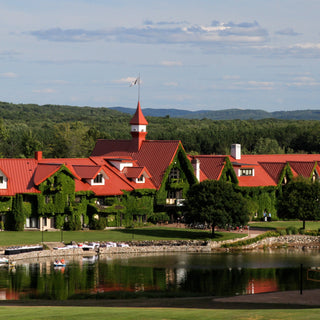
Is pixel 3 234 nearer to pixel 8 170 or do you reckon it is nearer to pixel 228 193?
pixel 8 170

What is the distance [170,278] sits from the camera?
6712 cm

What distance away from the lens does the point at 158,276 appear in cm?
6788

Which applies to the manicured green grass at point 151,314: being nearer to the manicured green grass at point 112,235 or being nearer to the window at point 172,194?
the manicured green grass at point 112,235

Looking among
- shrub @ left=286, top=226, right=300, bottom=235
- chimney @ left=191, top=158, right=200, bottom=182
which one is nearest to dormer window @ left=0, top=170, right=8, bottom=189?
chimney @ left=191, top=158, right=200, bottom=182

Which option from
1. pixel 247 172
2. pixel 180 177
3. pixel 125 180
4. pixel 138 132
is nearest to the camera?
pixel 125 180

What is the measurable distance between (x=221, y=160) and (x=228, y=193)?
1884 centimetres

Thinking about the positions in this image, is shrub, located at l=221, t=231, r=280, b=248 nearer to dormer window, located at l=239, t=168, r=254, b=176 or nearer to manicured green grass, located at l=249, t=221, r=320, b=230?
manicured green grass, located at l=249, t=221, r=320, b=230

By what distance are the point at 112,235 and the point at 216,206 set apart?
11.4 metres

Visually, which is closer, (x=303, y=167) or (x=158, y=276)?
(x=158, y=276)

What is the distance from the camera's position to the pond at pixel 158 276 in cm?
6084

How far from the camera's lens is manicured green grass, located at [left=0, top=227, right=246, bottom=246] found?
265ft

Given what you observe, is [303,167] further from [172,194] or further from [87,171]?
[87,171]

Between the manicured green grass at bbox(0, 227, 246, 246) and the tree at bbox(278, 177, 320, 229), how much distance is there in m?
9.02

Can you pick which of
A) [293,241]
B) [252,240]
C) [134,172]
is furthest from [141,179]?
[293,241]
